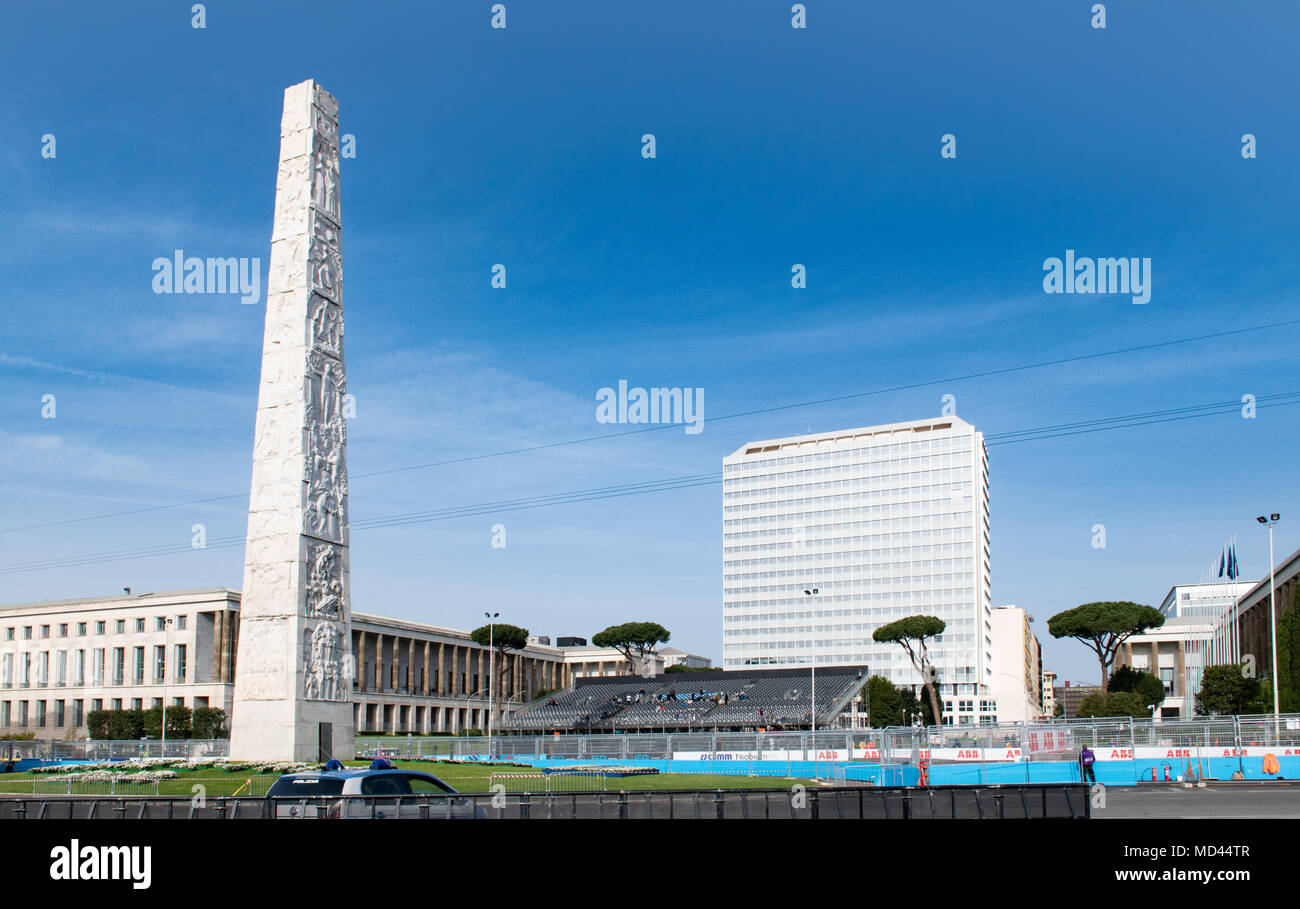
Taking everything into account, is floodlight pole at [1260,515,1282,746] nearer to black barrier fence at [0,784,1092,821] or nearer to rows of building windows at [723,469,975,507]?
black barrier fence at [0,784,1092,821]

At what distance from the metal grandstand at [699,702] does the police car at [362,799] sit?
271 ft

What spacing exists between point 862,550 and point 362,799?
159 metres

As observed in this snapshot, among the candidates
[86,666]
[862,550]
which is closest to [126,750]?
[86,666]

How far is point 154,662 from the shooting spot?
316 feet

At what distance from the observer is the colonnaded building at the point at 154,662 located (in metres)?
95.1

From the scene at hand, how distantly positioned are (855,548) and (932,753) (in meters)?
119

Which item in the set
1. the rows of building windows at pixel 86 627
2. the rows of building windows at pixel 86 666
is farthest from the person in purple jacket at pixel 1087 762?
the rows of building windows at pixel 86 666

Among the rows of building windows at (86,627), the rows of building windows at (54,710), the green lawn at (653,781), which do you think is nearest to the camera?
the green lawn at (653,781)

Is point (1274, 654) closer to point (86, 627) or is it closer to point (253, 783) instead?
point (253, 783)

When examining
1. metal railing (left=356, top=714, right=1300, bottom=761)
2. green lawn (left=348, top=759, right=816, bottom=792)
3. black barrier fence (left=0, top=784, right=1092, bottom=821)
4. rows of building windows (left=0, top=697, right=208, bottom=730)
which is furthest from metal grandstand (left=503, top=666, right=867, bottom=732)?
black barrier fence (left=0, top=784, right=1092, bottom=821)

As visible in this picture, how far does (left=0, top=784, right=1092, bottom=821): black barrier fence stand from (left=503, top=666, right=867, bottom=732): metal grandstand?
84.6m

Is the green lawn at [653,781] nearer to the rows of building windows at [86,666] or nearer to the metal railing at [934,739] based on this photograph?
the metal railing at [934,739]
